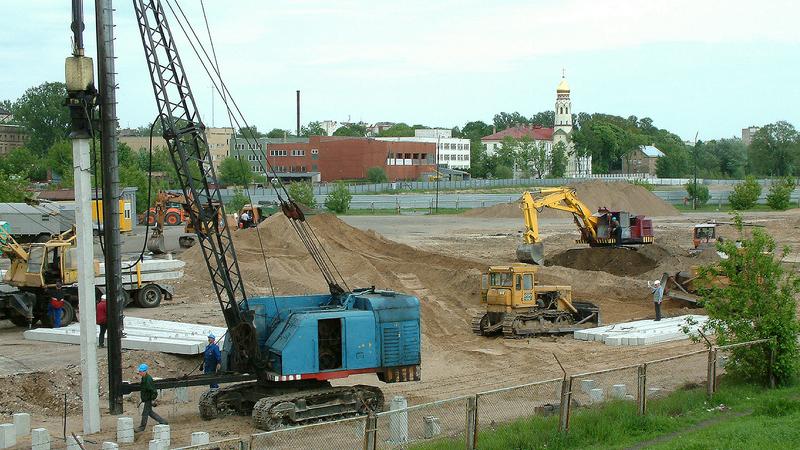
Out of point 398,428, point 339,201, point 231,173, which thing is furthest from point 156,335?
point 231,173

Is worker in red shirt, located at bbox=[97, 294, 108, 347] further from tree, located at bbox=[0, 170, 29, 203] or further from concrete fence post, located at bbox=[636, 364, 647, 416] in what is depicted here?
tree, located at bbox=[0, 170, 29, 203]

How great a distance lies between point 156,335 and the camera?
25453 mm

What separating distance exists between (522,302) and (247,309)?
13.1 meters

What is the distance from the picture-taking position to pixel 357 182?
12225 cm

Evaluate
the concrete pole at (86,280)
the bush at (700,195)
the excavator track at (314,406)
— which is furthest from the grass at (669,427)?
the bush at (700,195)

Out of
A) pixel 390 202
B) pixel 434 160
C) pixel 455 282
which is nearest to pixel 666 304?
pixel 455 282

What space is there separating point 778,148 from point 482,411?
152m

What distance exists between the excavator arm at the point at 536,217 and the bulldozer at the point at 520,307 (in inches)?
509

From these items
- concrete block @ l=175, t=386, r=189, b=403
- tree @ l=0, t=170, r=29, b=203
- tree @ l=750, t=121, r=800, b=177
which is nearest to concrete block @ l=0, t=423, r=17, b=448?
concrete block @ l=175, t=386, r=189, b=403

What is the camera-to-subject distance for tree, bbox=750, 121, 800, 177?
158 meters

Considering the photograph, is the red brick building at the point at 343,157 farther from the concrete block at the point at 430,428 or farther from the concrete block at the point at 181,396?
the concrete block at the point at 430,428

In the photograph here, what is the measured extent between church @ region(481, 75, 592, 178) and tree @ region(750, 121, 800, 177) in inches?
1070

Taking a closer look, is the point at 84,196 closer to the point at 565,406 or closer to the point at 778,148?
the point at 565,406

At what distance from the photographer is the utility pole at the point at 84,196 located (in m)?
17.5
